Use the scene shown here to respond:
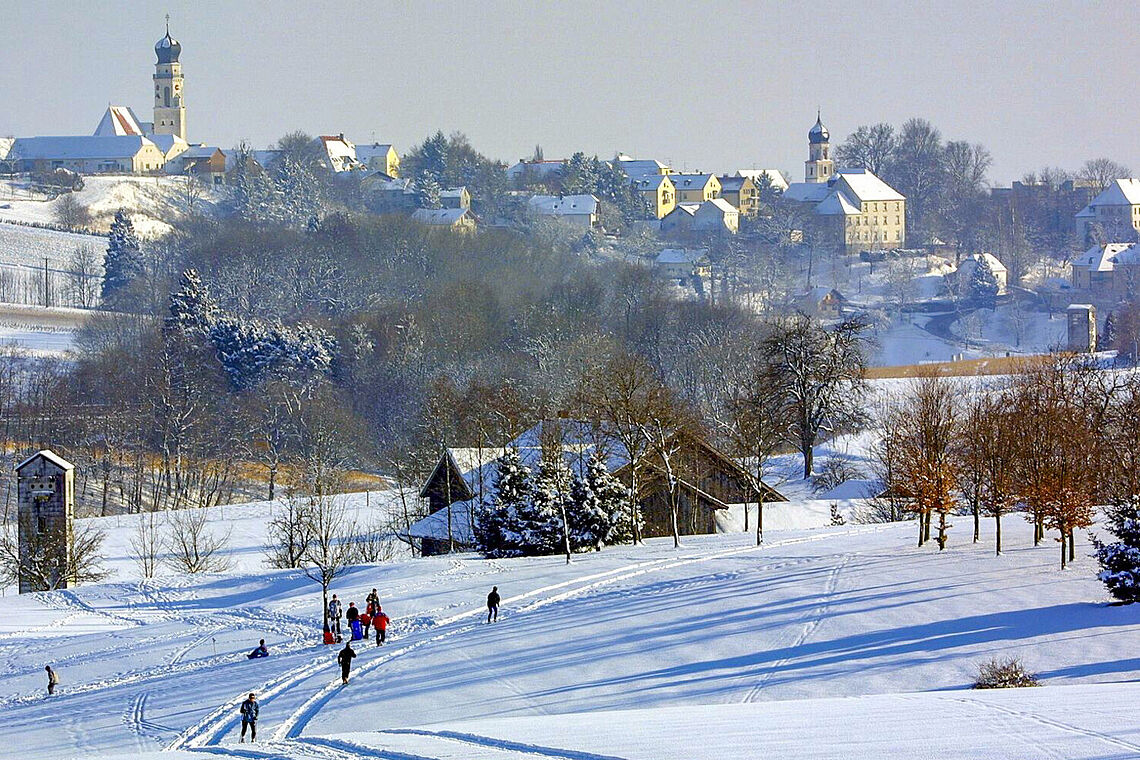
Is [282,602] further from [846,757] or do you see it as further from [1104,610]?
[846,757]

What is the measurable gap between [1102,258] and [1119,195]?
2443 cm

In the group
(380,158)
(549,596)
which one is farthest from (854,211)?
(549,596)

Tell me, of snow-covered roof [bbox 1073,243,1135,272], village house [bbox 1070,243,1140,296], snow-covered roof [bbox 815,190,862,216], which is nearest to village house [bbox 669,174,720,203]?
snow-covered roof [bbox 815,190,862,216]

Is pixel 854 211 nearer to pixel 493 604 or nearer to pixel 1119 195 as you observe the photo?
pixel 1119 195

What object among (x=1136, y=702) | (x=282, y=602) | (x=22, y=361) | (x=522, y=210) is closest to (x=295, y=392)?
(x=22, y=361)

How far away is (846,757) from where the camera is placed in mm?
16516

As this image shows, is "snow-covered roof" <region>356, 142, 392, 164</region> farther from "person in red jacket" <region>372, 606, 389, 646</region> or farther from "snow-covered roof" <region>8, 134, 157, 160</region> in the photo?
"person in red jacket" <region>372, 606, 389, 646</region>

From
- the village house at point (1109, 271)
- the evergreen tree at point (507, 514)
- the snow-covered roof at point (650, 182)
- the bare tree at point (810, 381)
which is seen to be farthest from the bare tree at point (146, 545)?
the snow-covered roof at point (650, 182)

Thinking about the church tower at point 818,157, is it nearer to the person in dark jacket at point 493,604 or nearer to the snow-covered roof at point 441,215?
the snow-covered roof at point 441,215

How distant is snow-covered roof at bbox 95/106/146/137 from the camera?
168 meters

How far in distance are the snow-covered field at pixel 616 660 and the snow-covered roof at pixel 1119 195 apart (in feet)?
377

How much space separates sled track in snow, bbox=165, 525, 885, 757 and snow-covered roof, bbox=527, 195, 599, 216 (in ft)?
321

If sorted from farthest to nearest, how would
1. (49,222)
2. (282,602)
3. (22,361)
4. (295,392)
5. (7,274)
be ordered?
(49,222), (7,274), (22,361), (295,392), (282,602)

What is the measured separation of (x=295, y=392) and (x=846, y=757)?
56.4 m
